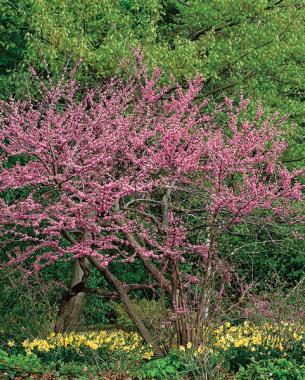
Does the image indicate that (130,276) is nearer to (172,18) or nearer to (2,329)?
(2,329)

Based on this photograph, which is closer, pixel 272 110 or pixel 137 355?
pixel 137 355

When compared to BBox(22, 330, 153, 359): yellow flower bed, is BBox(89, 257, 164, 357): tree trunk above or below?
above

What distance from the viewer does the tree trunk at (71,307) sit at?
802cm

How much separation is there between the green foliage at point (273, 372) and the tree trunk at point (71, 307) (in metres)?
2.39

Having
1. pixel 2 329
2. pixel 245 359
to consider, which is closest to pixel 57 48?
pixel 2 329

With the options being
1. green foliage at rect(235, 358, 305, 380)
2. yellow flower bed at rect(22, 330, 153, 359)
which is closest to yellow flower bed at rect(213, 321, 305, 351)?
green foliage at rect(235, 358, 305, 380)

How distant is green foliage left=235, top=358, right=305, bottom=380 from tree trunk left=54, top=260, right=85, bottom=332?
7.83 feet

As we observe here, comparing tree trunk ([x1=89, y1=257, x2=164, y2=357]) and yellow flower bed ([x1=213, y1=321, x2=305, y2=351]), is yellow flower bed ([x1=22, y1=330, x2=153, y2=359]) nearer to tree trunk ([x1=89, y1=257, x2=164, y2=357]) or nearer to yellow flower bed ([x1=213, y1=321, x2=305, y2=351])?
tree trunk ([x1=89, y1=257, x2=164, y2=357])

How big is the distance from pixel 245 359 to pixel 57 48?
5818 mm

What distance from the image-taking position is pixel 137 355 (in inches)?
262

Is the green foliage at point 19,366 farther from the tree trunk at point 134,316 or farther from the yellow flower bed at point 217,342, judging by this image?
the tree trunk at point 134,316

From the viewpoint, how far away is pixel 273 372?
586cm

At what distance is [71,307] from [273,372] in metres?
4.65

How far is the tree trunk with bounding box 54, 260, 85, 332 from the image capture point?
8.02 m
